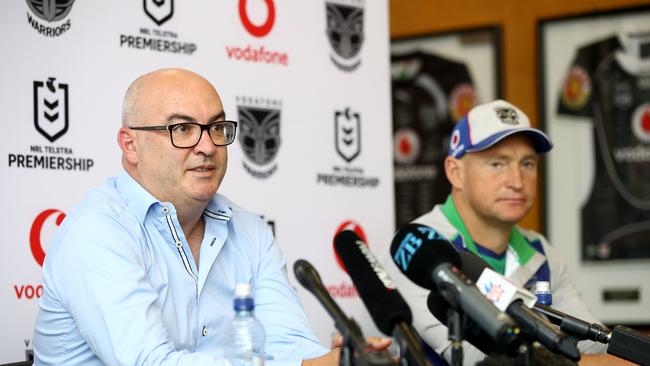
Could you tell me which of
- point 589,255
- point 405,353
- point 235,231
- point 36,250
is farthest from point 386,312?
point 589,255

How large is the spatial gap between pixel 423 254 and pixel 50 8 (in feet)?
6.25

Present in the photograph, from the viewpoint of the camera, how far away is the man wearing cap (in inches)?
136

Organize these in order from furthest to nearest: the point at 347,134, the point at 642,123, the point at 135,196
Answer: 1. the point at 642,123
2. the point at 347,134
3. the point at 135,196

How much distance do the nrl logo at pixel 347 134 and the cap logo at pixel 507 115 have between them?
711 millimetres

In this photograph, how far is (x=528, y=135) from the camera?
3.58m

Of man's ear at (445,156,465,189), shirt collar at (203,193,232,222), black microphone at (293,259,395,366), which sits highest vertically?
man's ear at (445,156,465,189)

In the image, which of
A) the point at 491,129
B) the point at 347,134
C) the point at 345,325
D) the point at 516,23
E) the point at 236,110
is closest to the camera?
the point at 345,325

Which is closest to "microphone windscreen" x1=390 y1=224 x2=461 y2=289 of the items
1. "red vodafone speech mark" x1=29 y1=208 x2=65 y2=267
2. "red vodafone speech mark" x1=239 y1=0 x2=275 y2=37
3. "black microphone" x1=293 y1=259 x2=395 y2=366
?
"black microphone" x1=293 y1=259 x2=395 y2=366

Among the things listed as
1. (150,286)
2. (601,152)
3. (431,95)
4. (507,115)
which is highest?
(431,95)

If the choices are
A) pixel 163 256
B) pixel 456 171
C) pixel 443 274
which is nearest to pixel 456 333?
pixel 443 274

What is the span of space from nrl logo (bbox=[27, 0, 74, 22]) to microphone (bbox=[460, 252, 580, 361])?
189 cm

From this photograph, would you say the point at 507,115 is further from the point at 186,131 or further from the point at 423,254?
the point at 423,254

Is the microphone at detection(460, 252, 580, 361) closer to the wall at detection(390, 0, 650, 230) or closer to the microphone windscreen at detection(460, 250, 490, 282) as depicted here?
the microphone windscreen at detection(460, 250, 490, 282)

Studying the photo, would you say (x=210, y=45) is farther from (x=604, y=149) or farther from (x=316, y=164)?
(x=604, y=149)
